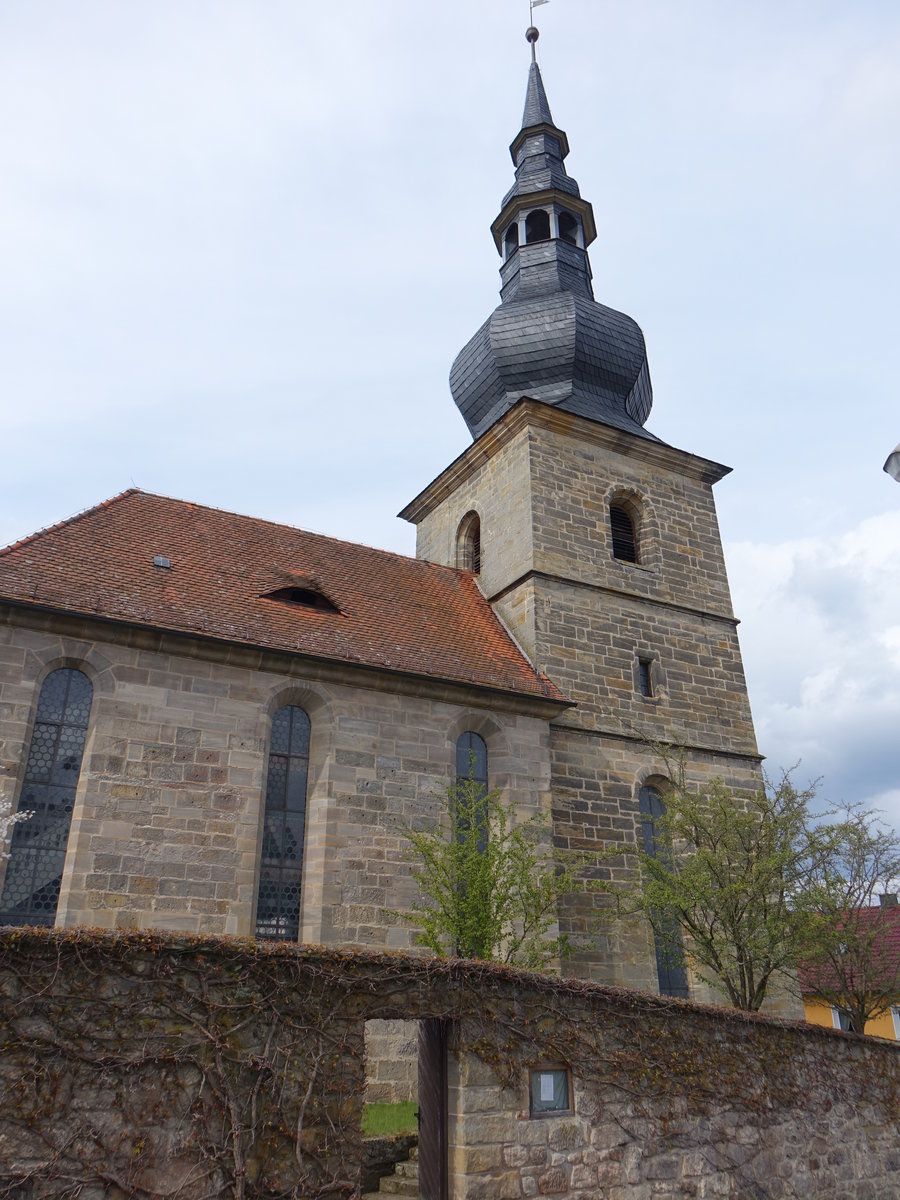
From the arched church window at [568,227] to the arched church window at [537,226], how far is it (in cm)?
34

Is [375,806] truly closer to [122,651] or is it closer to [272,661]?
[272,661]

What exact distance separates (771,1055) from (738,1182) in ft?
3.68

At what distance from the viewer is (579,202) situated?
20.5 metres

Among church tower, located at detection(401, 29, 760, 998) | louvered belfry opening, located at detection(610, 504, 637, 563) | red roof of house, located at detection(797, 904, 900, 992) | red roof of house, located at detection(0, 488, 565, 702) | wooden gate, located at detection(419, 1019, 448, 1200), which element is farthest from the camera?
louvered belfry opening, located at detection(610, 504, 637, 563)

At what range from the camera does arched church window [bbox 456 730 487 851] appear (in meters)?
11.6

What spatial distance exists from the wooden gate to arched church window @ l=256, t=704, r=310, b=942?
390 cm

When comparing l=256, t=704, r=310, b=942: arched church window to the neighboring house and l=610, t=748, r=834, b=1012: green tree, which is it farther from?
the neighboring house

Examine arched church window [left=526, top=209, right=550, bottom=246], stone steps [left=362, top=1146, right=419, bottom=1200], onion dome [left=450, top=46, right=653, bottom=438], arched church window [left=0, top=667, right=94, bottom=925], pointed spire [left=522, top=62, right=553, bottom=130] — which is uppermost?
pointed spire [left=522, top=62, right=553, bottom=130]

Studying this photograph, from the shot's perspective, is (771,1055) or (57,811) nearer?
(771,1055)

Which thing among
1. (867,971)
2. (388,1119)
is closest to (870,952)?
(867,971)

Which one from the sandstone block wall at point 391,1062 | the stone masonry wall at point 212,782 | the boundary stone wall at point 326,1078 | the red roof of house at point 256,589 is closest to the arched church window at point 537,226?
the red roof of house at point 256,589

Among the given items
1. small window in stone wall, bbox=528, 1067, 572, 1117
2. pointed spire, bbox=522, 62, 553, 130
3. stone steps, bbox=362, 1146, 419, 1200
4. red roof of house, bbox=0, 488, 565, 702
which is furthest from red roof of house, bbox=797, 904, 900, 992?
pointed spire, bbox=522, 62, 553, 130

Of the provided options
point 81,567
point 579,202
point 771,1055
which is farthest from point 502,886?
point 579,202

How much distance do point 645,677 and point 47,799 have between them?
915cm
